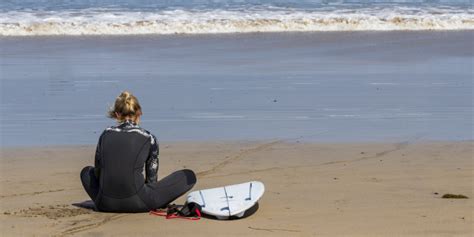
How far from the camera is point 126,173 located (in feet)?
23.1

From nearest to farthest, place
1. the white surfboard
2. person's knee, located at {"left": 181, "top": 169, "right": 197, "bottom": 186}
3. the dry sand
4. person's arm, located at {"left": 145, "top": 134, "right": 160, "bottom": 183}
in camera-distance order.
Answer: the dry sand
the white surfboard
person's arm, located at {"left": 145, "top": 134, "right": 160, "bottom": 183}
person's knee, located at {"left": 181, "top": 169, "right": 197, "bottom": 186}

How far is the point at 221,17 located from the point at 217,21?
2.74 feet

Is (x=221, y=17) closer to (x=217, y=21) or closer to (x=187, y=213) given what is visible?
(x=217, y=21)

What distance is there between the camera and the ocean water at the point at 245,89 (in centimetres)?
1080

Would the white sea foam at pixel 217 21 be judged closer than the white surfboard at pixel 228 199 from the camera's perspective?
No

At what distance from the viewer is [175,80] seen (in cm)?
1461

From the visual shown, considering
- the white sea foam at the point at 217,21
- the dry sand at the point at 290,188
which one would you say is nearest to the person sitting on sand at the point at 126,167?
the dry sand at the point at 290,188

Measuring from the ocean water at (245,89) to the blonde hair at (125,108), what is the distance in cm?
307

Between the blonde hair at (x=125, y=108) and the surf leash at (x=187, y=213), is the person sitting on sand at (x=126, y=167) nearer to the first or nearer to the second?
the blonde hair at (x=125, y=108)

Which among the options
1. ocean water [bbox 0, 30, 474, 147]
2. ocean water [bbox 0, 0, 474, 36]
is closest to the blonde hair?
ocean water [bbox 0, 30, 474, 147]

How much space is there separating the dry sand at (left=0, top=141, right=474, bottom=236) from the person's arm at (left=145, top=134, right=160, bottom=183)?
1.04 feet

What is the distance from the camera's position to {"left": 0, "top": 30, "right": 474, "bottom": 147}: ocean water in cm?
1080

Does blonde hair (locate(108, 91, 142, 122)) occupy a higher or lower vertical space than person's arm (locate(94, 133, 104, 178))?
higher

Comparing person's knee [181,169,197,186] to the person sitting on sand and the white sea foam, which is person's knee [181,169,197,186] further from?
the white sea foam
